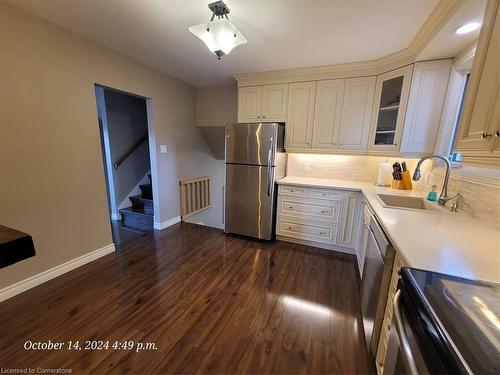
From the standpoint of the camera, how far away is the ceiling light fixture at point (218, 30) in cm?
154

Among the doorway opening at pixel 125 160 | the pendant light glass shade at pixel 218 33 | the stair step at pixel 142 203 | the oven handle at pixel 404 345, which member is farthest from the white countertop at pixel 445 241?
the stair step at pixel 142 203

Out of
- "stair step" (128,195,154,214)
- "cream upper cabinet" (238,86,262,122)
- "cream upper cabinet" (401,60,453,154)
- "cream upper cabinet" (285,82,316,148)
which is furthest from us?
"stair step" (128,195,154,214)

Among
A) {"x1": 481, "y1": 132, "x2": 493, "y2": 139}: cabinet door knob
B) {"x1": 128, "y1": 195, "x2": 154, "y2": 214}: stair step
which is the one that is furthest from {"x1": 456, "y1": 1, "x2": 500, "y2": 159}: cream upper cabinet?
{"x1": 128, "y1": 195, "x2": 154, "y2": 214}: stair step

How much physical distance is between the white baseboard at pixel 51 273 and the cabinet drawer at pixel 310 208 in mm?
2340

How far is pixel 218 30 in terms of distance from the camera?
5.12ft

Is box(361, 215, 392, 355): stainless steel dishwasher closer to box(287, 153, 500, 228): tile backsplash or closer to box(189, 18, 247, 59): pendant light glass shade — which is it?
box(287, 153, 500, 228): tile backsplash

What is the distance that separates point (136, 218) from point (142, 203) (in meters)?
0.36

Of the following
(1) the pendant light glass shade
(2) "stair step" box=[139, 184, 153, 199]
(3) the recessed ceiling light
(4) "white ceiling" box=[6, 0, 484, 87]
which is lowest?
(2) "stair step" box=[139, 184, 153, 199]

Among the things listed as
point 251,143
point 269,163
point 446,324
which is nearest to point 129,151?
point 251,143

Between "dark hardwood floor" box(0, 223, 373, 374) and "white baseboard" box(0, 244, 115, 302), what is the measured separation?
6 cm

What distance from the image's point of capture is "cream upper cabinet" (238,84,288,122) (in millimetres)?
2964

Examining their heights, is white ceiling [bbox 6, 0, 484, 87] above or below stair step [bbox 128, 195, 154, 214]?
above

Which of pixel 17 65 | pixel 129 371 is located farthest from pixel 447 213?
pixel 17 65

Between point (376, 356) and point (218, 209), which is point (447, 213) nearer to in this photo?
point (376, 356)
